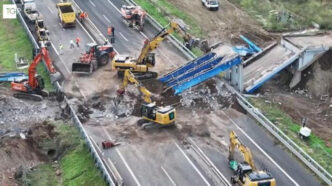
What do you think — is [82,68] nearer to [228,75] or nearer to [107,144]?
[107,144]

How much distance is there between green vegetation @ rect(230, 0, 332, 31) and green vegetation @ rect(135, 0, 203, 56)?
8250 mm

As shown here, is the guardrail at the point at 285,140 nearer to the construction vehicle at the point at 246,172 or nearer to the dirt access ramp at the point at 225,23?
the construction vehicle at the point at 246,172

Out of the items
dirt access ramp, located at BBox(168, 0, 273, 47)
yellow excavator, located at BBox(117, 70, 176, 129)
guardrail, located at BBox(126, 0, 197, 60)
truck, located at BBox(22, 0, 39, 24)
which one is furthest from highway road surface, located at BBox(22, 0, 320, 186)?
truck, located at BBox(22, 0, 39, 24)

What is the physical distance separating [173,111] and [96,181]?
8.32 m

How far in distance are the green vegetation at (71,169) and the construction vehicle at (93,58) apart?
428 inches

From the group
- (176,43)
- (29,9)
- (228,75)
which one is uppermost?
(29,9)

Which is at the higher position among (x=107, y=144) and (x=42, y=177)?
(x=107, y=144)

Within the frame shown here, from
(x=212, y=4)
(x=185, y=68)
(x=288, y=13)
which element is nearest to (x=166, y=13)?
(x=212, y=4)

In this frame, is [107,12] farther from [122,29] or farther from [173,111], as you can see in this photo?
[173,111]

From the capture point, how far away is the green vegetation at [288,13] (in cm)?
6156

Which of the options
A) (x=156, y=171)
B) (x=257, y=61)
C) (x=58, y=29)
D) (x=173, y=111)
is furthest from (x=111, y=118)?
(x=58, y=29)

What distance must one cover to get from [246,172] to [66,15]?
3288 cm

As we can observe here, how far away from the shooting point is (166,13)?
2515 inches

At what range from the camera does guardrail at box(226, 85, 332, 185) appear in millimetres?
35562
